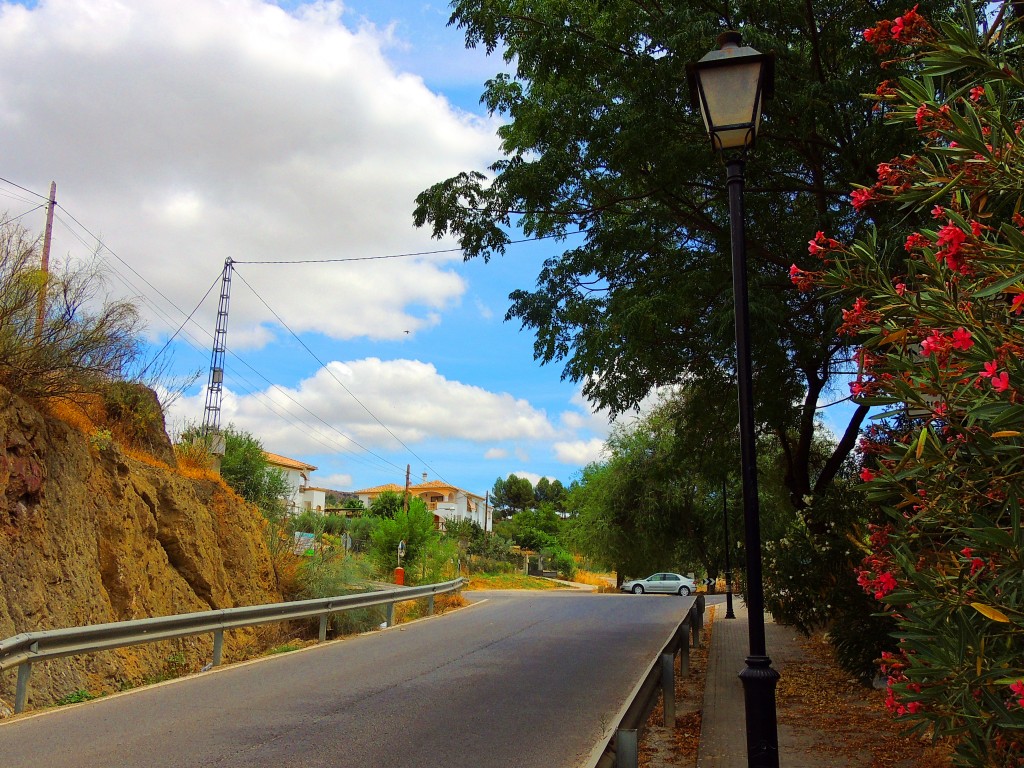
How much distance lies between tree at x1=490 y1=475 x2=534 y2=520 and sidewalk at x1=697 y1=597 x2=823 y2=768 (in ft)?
392

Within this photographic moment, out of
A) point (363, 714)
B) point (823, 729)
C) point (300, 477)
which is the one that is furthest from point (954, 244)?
point (300, 477)

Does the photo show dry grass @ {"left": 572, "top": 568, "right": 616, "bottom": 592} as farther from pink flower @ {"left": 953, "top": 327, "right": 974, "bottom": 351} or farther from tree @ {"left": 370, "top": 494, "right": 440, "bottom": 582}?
pink flower @ {"left": 953, "top": 327, "right": 974, "bottom": 351}

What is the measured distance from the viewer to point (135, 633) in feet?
33.4

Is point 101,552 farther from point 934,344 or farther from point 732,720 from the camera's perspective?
point 934,344

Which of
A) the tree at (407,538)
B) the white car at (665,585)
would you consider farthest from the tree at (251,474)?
the white car at (665,585)

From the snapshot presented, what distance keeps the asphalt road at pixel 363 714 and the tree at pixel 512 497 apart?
12233 cm

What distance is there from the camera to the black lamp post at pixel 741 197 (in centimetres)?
476

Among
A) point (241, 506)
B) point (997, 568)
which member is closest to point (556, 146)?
point (997, 568)

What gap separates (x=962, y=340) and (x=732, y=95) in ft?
9.60

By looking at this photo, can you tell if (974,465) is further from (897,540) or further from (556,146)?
(556,146)

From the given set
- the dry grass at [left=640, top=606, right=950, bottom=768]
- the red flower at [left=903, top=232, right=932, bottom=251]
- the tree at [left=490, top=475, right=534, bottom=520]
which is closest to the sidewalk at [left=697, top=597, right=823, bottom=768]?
the dry grass at [left=640, top=606, right=950, bottom=768]

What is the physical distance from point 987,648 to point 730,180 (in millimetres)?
3287

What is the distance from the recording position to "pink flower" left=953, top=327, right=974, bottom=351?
10.4 feet

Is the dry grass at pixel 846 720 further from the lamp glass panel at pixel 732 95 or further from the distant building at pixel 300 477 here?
the distant building at pixel 300 477
